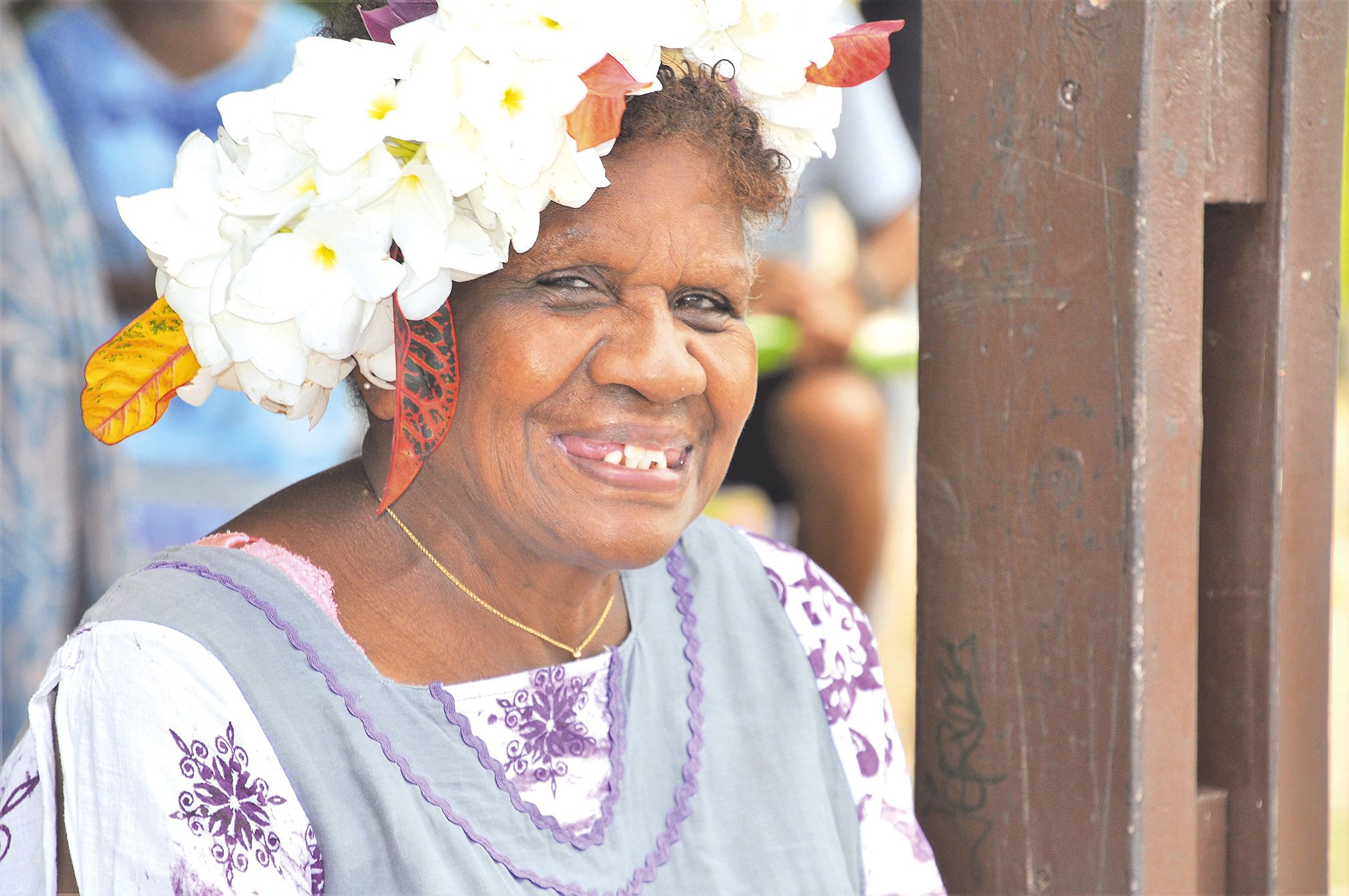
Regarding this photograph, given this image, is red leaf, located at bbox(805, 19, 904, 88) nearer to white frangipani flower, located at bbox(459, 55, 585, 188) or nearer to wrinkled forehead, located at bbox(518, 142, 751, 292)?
wrinkled forehead, located at bbox(518, 142, 751, 292)

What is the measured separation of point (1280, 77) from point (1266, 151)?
0.09m

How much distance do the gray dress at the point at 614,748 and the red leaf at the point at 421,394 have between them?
0.20 metres

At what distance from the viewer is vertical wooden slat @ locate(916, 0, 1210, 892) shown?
1660mm

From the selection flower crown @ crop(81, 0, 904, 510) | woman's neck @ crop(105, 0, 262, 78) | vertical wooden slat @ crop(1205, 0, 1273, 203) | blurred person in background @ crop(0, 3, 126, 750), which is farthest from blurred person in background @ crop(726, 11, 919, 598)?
flower crown @ crop(81, 0, 904, 510)

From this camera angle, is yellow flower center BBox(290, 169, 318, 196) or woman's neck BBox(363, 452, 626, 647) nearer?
yellow flower center BBox(290, 169, 318, 196)

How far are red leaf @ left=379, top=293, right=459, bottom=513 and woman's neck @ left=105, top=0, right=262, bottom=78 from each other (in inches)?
100

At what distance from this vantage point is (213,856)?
1.40 m

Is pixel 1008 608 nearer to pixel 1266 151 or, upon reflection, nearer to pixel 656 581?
pixel 656 581

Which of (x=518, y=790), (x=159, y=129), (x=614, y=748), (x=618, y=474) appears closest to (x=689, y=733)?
(x=614, y=748)

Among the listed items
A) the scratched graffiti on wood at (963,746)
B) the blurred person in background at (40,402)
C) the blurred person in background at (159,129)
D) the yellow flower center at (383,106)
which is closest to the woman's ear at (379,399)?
the yellow flower center at (383,106)

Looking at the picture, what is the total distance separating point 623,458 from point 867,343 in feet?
9.42

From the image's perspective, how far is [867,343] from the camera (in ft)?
14.5

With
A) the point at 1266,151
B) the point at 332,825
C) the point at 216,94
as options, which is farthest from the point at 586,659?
the point at 216,94

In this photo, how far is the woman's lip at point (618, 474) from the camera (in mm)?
1643
